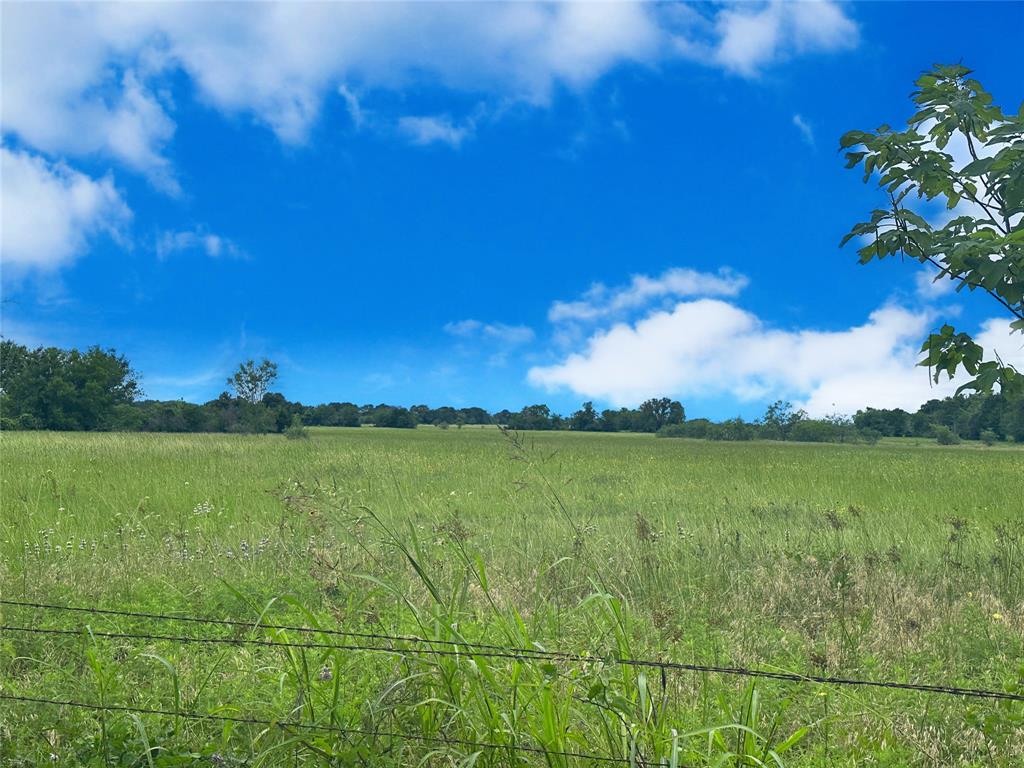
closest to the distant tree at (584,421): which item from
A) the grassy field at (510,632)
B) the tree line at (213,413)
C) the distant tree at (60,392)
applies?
the tree line at (213,413)

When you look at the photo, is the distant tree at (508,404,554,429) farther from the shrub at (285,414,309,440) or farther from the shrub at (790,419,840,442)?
the shrub at (790,419,840,442)

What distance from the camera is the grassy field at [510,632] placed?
125 inches

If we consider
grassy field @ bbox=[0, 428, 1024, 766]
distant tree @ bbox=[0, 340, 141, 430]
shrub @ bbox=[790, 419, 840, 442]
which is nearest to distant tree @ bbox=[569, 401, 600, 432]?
shrub @ bbox=[790, 419, 840, 442]

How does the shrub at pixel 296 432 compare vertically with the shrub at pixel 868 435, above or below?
below

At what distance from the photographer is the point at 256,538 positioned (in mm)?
8883

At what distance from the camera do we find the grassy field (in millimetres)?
3188

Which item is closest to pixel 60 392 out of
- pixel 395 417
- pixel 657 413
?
pixel 395 417

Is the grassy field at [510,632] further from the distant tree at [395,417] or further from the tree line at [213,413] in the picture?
the distant tree at [395,417]

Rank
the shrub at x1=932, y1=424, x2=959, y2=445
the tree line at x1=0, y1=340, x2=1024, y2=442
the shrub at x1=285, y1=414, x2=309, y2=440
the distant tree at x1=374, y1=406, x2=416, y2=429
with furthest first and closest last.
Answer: the distant tree at x1=374, y1=406, x2=416, y2=429, the shrub at x1=932, y1=424, x2=959, y2=445, the tree line at x1=0, y1=340, x2=1024, y2=442, the shrub at x1=285, y1=414, x2=309, y2=440

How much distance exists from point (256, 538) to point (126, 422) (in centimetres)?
7571

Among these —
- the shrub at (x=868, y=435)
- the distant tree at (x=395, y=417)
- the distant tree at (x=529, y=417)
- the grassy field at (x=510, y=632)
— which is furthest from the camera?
the distant tree at (x=395, y=417)

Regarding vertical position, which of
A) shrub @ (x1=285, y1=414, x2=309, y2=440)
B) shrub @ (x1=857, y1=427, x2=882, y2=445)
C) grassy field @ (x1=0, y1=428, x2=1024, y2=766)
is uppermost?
shrub @ (x1=857, y1=427, x2=882, y2=445)

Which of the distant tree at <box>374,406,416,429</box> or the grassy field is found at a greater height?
the distant tree at <box>374,406,416,429</box>

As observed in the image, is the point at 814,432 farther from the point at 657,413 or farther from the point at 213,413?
the point at 213,413
